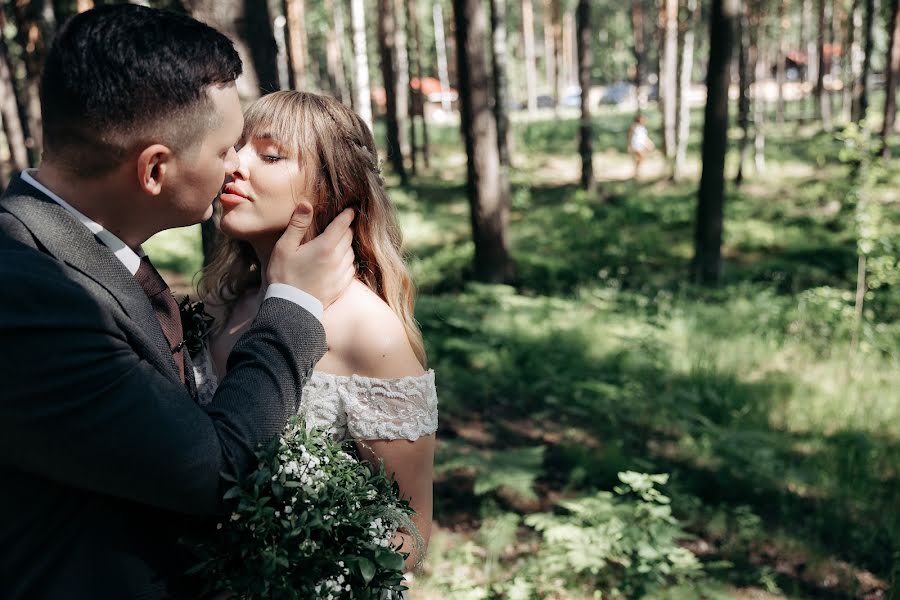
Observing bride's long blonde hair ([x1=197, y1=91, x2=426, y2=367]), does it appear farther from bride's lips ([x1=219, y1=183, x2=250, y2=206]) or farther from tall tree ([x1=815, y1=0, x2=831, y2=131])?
tall tree ([x1=815, y1=0, x2=831, y2=131])

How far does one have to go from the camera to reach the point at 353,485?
1758 mm

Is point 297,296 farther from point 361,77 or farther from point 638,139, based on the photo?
point 638,139

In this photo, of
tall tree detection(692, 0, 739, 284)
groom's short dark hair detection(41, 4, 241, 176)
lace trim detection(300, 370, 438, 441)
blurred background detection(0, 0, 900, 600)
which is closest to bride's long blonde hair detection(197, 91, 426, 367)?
lace trim detection(300, 370, 438, 441)

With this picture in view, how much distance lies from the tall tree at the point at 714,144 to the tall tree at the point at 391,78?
9.89 metres

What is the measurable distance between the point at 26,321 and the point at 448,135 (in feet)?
112

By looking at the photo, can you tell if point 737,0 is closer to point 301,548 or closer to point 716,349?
point 716,349

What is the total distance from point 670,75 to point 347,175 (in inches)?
894

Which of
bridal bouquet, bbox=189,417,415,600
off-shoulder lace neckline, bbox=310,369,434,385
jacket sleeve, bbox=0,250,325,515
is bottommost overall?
bridal bouquet, bbox=189,417,415,600

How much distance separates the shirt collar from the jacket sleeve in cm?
19

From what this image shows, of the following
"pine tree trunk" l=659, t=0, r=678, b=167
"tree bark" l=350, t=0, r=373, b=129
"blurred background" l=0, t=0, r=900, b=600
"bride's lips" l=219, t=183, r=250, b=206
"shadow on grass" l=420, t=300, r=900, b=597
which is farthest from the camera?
"pine tree trunk" l=659, t=0, r=678, b=167

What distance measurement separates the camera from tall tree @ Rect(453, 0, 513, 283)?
1100 cm

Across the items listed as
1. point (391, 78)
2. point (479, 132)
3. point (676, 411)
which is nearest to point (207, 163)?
point (676, 411)

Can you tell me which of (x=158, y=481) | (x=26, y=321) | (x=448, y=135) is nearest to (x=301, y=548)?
(x=158, y=481)

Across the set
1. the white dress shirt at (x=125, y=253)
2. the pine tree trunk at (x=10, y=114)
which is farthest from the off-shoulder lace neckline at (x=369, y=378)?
the pine tree trunk at (x=10, y=114)
